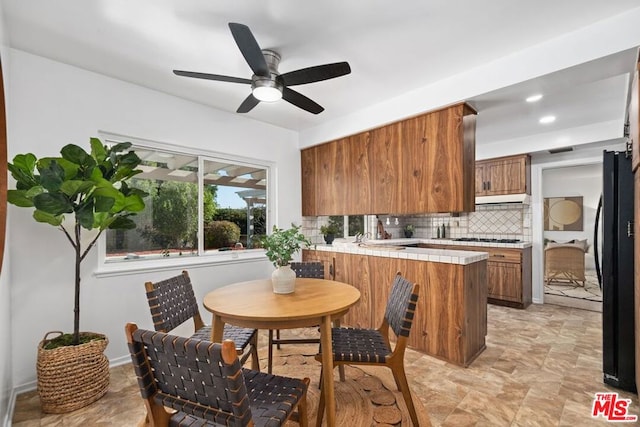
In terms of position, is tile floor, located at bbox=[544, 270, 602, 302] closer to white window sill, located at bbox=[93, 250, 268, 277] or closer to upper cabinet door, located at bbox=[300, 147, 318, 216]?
upper cabinet door, located at bbox=[300, 147, 318, 216]

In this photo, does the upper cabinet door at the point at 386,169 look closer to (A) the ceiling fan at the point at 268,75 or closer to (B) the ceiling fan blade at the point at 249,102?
(A) the ceiling fan at the point at 268,75

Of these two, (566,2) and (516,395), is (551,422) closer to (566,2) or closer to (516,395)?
(516,395)

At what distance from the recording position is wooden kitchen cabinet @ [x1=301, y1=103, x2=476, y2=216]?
2742mm

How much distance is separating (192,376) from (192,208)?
2598mm

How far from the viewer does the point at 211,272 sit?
3.33m

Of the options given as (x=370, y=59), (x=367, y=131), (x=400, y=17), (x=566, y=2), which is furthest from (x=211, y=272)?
(x=566, y=2)

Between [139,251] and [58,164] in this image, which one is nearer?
[58,164]

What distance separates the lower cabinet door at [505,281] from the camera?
4238mm

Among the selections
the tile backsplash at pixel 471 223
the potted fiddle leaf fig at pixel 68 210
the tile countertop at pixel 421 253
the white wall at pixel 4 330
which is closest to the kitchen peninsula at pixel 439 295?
the tile countertop at pixel 421 253

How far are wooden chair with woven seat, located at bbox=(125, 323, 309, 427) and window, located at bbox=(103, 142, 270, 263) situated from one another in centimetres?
212

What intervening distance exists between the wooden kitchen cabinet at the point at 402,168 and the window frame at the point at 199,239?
0.59 m

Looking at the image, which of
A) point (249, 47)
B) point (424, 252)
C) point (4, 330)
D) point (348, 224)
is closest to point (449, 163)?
point (424, 252)

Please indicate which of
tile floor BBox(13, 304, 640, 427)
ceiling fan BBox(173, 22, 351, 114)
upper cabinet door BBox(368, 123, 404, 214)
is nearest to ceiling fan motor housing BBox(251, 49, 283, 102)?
ceiling fan BBox(173, 22, 351, 114)

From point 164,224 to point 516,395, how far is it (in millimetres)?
3379
